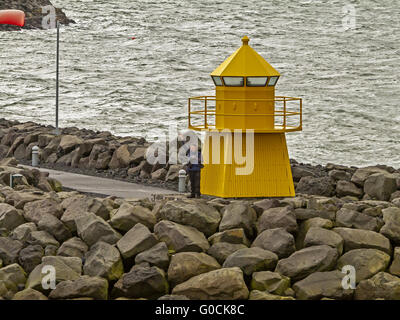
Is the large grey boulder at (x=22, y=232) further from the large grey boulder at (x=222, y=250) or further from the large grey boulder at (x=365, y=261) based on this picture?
the large grey boulder at (x=365, y=261)

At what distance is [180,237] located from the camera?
1409 centimetres

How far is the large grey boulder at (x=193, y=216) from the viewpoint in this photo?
48.1ft

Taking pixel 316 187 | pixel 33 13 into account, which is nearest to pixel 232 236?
pixel 316 187

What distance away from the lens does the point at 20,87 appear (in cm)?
6938

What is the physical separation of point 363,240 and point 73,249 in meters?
4.81

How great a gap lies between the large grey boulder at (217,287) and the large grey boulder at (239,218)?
5.82 ft

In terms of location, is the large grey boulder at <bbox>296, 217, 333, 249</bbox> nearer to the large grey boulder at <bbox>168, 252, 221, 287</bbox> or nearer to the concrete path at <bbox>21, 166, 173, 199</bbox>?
the large grey boulder at <bbox>168, 252, 221, 287</bbox>

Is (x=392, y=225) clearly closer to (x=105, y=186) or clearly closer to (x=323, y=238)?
(x=323, y=238)

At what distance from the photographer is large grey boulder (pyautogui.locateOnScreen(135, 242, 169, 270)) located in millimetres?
13609

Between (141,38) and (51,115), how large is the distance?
36320 mm

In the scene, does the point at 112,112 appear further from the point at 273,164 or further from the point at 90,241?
the point at 90,241

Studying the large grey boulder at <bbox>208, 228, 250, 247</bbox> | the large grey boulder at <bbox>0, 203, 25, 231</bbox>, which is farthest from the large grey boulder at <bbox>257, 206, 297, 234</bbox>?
the large grey boulder at <bbox>0, 203, 25, 231</bbox>

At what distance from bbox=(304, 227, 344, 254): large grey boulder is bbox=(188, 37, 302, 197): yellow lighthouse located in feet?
13.8

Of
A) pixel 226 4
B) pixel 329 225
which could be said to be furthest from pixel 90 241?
pixel 226 4
